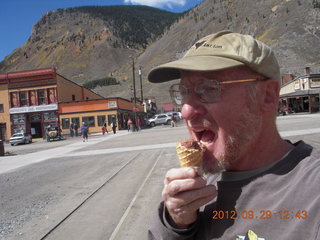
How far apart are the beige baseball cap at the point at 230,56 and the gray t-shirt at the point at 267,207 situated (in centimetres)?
49

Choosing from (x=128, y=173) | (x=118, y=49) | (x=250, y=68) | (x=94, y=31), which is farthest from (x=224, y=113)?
(x=94, y=31)

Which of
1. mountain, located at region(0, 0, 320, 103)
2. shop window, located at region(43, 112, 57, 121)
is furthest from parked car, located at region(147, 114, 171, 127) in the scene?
shop window, located at region(43, 112, 57, 121)

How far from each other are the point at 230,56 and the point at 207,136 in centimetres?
44

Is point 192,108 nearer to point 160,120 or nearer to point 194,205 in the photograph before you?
point 194,205

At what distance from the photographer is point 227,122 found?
1455mm

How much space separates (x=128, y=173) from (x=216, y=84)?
22.5ft

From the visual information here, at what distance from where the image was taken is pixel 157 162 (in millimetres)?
9375

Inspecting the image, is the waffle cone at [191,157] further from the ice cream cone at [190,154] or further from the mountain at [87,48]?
the mountain at [87,48]

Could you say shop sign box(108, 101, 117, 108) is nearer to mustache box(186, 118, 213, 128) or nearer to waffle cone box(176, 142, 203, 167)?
mustache box(186, 118, 213, 128)

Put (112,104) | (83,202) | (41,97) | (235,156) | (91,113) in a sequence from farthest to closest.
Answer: (41,97) → (91,113) → (112,104) → (83,202) → (235,156)

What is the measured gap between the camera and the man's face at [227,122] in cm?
146

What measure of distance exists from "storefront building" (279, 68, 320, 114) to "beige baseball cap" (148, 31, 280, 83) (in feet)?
117

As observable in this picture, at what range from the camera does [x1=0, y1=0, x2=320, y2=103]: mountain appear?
7400cm

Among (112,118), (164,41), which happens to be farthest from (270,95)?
(164,41)
